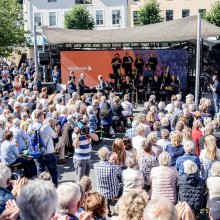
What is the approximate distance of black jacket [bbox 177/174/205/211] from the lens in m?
6.61

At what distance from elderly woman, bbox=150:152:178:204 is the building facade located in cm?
4381

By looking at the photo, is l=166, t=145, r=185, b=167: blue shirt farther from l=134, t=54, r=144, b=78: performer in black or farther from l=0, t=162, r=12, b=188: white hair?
l=134, t=54, r=144, b=78: performer in black

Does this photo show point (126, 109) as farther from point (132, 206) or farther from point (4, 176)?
point (132, 206)

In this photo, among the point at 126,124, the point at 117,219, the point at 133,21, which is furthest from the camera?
the point at 133,21

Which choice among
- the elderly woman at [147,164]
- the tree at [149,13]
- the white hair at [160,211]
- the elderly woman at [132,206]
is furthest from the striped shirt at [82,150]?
A: the tree at [149,13]

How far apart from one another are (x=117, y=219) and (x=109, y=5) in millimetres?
46884

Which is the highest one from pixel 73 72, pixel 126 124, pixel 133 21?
pixel 133 21

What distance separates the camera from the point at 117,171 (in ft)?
24.0

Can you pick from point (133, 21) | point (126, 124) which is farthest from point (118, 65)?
point (133, 21)

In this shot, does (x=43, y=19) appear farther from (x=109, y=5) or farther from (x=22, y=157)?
(x=22, y=157)

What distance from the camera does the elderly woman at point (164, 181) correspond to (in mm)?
6855

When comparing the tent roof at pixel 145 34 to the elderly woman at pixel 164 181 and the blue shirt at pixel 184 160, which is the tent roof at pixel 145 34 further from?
the elderly woman at pixel 164 181

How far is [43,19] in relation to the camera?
50.4 meters

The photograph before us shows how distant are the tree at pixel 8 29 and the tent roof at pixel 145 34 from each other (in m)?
3.01
